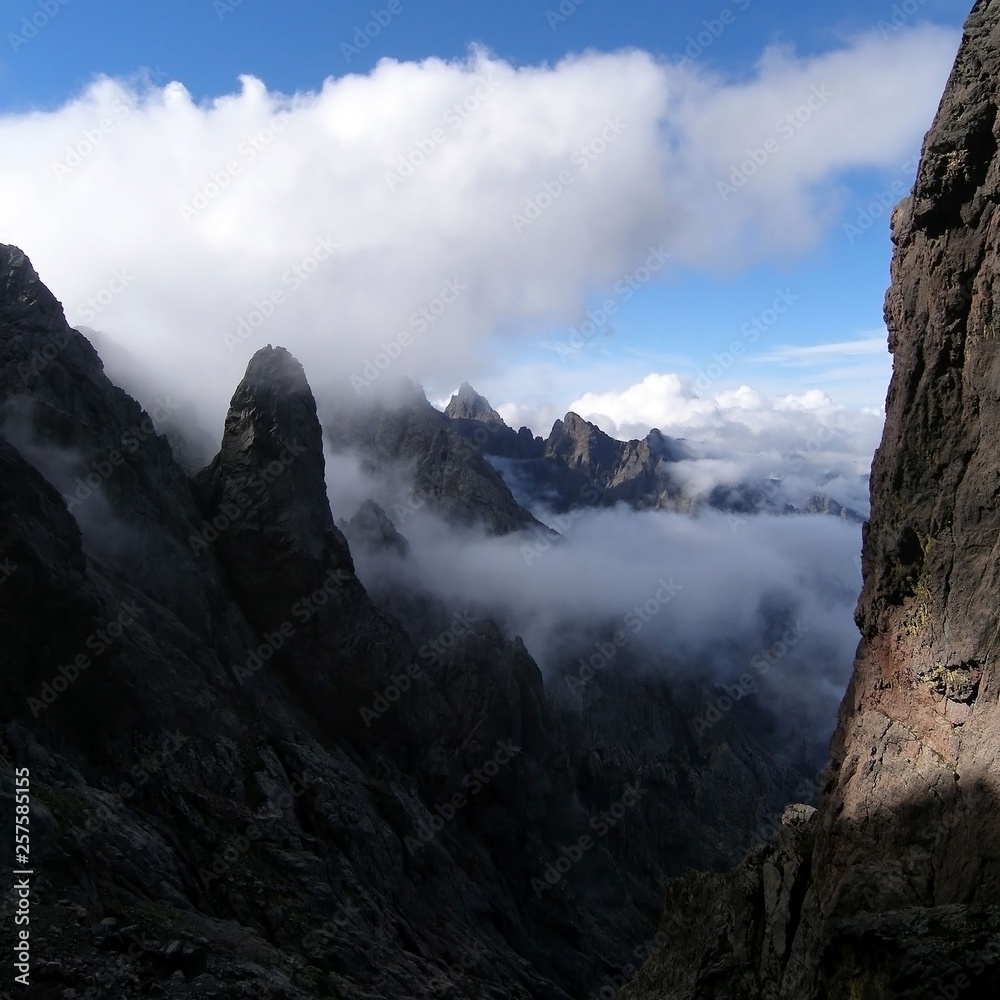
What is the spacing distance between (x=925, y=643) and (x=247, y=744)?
50537 mm

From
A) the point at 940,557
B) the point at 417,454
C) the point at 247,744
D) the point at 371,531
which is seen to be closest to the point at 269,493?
the point at 247,744

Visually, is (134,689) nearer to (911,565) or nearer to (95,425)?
(95,425)

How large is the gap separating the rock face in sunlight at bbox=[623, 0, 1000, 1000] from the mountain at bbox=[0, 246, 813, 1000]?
25891 mm

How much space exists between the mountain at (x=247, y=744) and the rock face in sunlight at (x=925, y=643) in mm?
25891

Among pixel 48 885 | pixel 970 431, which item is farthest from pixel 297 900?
pixel 970 431

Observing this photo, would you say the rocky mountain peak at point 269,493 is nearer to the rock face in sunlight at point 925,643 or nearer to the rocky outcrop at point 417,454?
the rock face in sunlight at point 925,643

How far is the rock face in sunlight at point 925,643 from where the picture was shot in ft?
80.2

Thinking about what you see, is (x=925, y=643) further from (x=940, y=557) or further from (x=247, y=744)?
(x=247, y=744)

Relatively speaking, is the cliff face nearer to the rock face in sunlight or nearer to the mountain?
the rock face in sunlight

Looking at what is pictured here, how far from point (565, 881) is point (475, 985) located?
48.1m

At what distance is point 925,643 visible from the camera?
94.8 ft

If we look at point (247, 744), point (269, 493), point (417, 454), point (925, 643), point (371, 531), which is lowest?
point (247, 744)

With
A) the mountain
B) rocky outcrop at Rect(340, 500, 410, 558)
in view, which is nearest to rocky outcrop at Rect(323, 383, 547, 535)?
rocky outcrop at Rect(340, 500, 410, 558)

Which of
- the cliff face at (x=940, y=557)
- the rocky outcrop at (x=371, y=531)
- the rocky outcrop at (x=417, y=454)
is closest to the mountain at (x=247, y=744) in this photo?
the rocky outcrop at (x=371, y=531)
